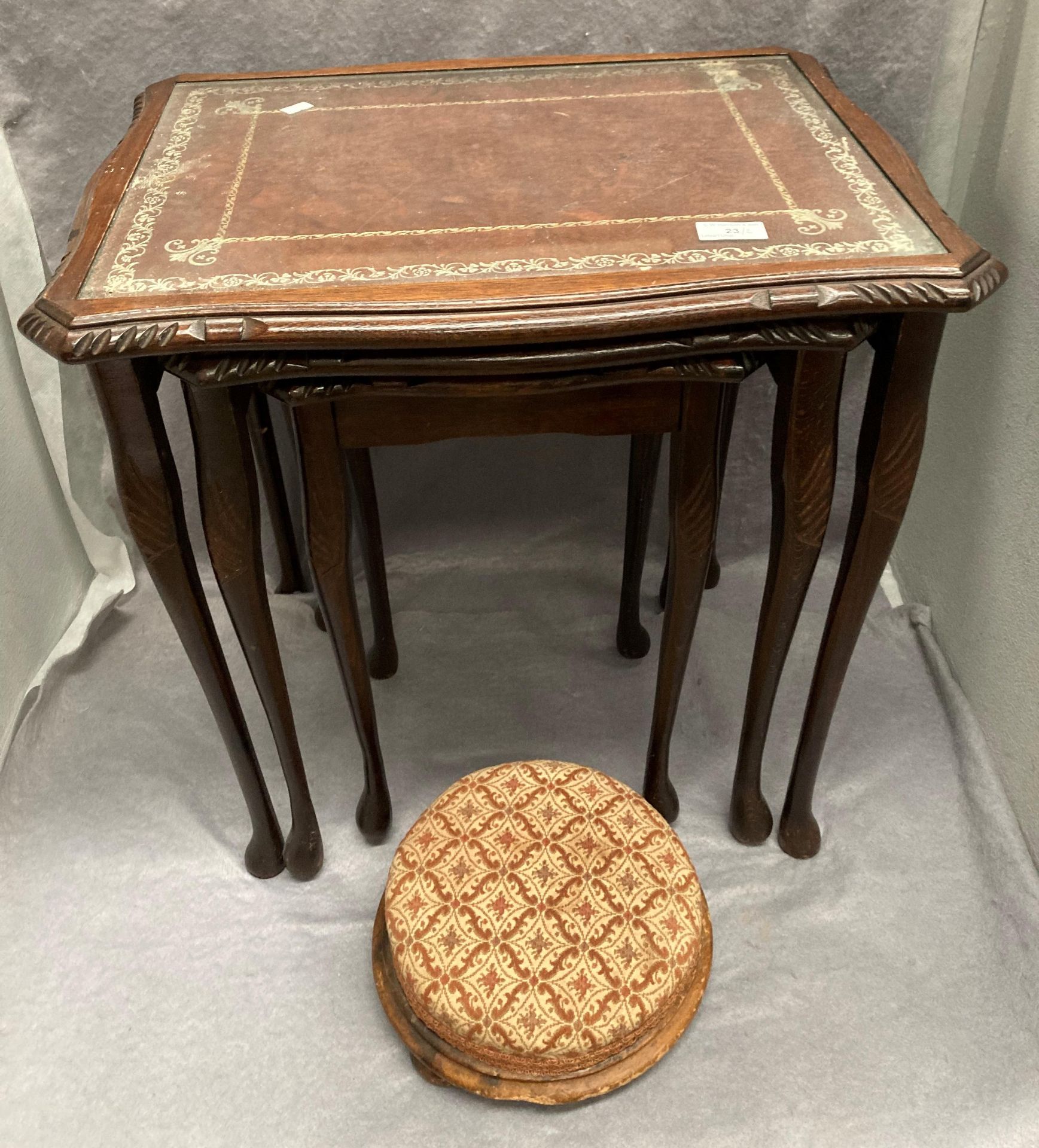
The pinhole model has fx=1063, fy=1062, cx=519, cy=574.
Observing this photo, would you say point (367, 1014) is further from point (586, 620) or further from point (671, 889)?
point (586, 620)

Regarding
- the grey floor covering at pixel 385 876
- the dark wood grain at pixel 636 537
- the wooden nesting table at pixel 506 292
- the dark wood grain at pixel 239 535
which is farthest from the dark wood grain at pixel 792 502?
the dark wood grain at pixel 239 535

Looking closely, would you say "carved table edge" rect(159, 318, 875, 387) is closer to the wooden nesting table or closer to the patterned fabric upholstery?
the wooden nesting table

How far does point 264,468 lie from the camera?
1396 millimetres

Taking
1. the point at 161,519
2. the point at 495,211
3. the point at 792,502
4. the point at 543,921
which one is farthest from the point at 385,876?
the point at 495,211

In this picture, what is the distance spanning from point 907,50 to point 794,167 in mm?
397

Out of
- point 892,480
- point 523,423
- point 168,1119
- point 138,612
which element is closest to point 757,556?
point 892,480

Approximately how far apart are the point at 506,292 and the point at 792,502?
336 millimetres

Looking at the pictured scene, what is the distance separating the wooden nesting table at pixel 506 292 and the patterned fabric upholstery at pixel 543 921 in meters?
0.15

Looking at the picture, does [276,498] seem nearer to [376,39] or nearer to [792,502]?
[376,39]

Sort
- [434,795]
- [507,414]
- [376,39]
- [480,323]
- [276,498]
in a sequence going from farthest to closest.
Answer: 1. [276,498]
2. [434,795]
3. [376,39]
4. [507,414]
5. [480,323]

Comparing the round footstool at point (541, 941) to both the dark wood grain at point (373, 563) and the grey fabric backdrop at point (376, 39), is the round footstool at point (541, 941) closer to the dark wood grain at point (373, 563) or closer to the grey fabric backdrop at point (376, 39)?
the dark wood grain at point (373, 563)

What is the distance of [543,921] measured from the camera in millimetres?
976

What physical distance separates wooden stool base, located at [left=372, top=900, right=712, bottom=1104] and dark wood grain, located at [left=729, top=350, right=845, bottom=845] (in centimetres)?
26

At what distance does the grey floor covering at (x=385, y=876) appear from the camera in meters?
1.02
